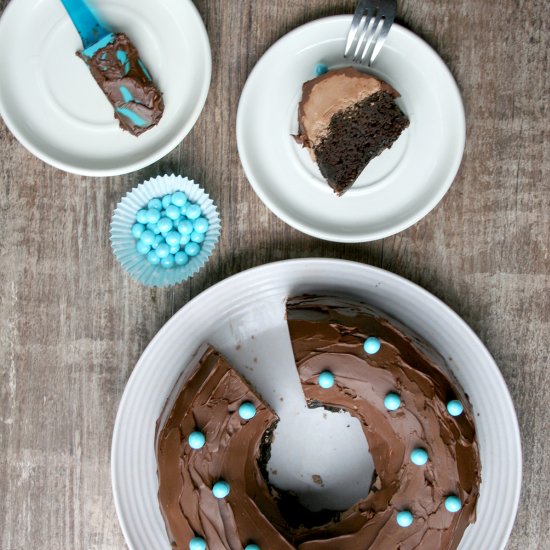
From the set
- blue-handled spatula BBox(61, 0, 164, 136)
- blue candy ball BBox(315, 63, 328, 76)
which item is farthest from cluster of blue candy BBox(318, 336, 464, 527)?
blue-handled spatula BBox(61, 0, 164, 136)

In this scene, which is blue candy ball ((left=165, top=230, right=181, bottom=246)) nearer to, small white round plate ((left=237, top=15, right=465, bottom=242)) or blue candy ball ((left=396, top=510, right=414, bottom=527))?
small white round plate ((left=237, top=15, right=465, bottom=242))

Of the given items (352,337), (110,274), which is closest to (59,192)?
(110,274)

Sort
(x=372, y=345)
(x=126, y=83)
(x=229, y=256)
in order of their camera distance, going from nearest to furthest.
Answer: (x=372, y=345)
(x=126, y=83)
(x=229, y=256)

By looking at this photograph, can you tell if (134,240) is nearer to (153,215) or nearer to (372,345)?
(153,215)

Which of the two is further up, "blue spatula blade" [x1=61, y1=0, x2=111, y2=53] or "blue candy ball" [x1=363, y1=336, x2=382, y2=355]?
"blue spatula blade" [x1=61, y1=0, x2=111, y2=53]

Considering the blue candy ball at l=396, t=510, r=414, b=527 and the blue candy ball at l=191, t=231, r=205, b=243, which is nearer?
the blue candy ball at l=396, t=510, r=414, b=527

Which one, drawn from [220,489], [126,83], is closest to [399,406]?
[220,489]
